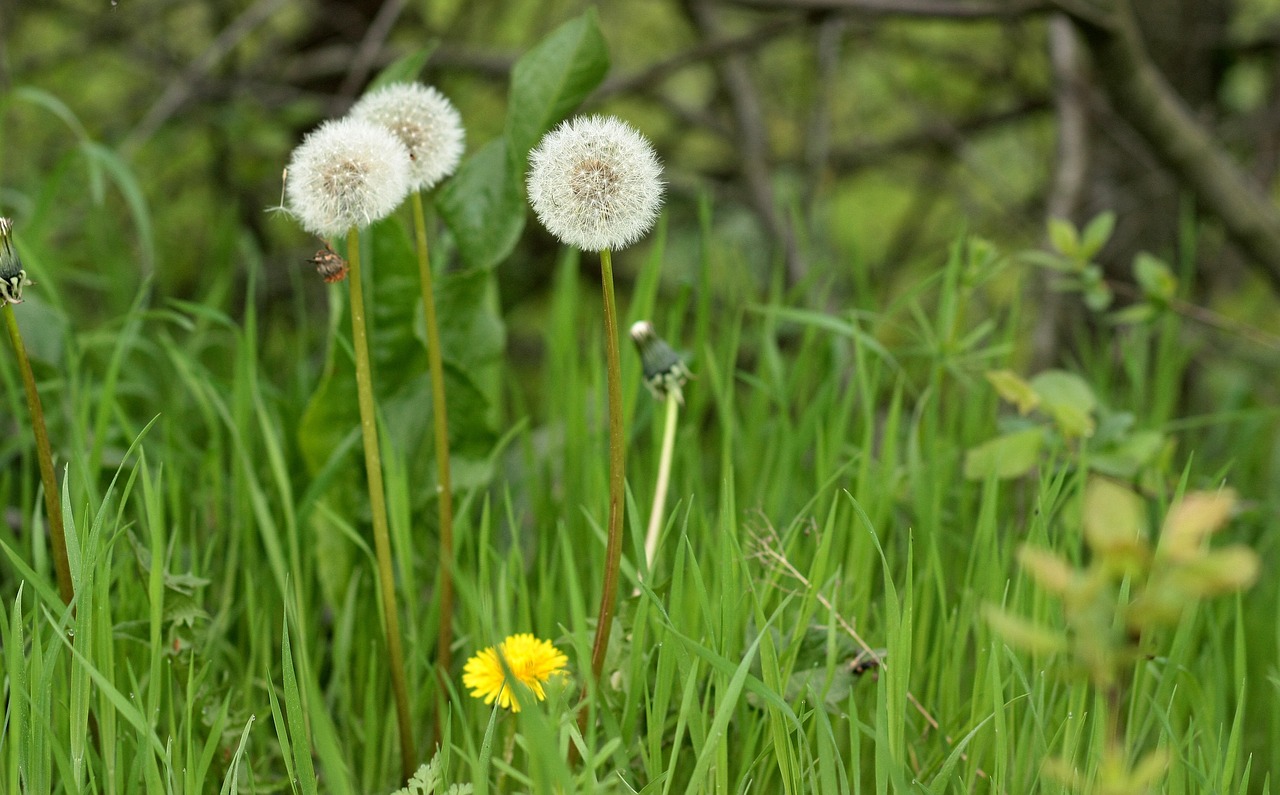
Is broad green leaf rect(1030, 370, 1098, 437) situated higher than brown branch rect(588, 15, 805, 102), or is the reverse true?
brown branch rect(588, 15, 805, 102)

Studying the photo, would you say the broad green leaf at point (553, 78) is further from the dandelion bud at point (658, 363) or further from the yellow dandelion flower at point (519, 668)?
the yellow dandelion flower at point (519, 668)

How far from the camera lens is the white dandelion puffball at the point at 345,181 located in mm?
893

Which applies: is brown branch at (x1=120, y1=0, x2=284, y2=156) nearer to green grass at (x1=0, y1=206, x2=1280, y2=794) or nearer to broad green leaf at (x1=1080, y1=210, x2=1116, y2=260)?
green grass at (x1=0, y1=206, x2=1280, y2=794)

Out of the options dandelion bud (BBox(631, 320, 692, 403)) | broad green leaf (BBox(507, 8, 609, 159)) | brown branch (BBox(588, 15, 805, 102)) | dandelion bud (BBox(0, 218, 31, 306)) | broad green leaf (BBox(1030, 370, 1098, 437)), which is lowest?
broad green leaf (BBox(1030, 370, 1098, 437))

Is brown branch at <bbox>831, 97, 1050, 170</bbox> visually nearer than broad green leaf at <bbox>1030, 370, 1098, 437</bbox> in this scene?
No

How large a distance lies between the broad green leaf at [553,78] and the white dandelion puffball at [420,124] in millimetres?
144

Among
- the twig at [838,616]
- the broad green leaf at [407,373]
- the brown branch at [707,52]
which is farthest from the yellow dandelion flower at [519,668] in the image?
the brown branch at [707,52]

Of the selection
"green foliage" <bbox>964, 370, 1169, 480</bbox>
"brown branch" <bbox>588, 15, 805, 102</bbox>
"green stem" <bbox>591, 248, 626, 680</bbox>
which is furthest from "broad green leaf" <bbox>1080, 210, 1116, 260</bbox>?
"green stem" <bbox>591, 248, 626, 680</bbox>

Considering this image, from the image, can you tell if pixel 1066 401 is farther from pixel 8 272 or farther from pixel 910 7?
pixel 8 272

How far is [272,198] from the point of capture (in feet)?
9.59

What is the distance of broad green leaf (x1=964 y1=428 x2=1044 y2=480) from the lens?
1.26 m

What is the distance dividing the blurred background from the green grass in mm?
492

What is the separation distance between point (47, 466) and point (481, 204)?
0.59 meters

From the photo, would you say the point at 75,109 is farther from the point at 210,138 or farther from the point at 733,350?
the point at 733,350
